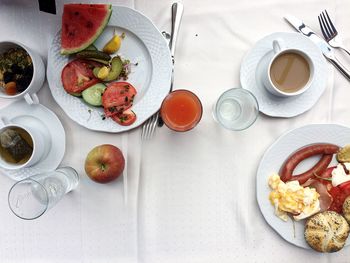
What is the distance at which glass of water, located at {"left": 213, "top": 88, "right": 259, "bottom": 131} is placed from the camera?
40.5 inches

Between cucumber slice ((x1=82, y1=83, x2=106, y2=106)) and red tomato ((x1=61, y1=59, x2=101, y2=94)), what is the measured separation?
0.04ft

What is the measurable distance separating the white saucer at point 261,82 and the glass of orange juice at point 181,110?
0.47ft

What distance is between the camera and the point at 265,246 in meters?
1.08

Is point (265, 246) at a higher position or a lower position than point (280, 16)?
lower

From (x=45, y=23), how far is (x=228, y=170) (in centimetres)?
62

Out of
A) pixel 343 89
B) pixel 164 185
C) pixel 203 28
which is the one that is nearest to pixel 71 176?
pixel 164 185

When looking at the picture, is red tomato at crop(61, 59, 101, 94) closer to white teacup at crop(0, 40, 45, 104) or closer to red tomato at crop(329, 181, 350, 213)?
white teacup at crop(0, 40, 45, 104)

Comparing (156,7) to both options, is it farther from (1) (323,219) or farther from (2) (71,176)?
(1) (323,219)

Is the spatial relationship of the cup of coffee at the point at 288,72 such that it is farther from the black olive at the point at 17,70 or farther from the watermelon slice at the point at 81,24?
the black olive at the point at 17,70

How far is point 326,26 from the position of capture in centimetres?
107

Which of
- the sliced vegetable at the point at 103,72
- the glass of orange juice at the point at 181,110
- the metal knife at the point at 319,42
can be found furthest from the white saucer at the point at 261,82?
the sliced vegetable at the point at 103,72

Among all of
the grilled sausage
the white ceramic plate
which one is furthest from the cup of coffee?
the white ceramic plate

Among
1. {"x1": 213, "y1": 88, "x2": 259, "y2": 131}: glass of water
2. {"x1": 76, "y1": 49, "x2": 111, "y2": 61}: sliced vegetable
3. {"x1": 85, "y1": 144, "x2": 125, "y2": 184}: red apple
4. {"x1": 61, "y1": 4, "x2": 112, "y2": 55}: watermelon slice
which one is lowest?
{"x1": 85, "y1": 144, "x2": 125, "y2": 184}: red apple

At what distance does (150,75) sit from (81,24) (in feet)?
0.70
